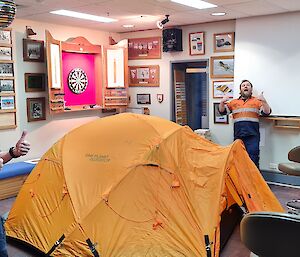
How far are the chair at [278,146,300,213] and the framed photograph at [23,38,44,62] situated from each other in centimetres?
370

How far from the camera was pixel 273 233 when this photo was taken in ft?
6.32

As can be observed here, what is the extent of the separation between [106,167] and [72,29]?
3483 millimetres

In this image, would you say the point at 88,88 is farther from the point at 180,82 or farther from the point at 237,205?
the point at 237,205

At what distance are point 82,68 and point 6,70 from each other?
1446 mm

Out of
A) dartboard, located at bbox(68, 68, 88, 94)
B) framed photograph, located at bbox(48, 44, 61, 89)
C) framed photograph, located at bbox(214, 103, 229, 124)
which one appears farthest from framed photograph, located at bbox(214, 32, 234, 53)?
framed photograph, located at bbox(48, 44, 61, 89)

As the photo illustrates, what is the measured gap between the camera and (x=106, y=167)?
3402mm

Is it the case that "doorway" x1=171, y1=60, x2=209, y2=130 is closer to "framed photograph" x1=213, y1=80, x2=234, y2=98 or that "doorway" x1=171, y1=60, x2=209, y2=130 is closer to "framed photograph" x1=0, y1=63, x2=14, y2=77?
"framed photograph" x1=213, y1=80, x2=234, y2=98

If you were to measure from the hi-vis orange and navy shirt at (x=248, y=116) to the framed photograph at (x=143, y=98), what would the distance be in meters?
1.95

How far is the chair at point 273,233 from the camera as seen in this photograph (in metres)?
1.87

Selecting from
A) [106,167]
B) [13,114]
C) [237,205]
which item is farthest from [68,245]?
[13,114]

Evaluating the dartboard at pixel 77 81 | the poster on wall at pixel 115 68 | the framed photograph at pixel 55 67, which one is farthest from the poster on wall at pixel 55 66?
the poster on wall at pixel 115 68

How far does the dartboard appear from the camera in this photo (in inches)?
243

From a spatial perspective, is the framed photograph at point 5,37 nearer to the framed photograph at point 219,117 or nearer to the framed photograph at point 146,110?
the framed photograph at point 146,110

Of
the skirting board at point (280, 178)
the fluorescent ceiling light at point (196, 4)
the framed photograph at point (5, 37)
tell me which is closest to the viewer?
the fluorescent ceiling light at point (196, 4)
